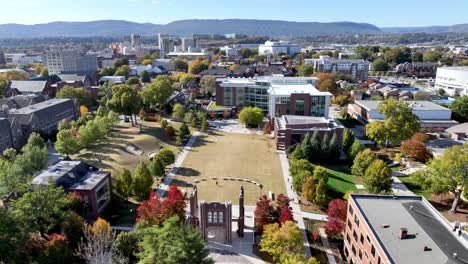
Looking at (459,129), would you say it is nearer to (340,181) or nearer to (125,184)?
(340,181)

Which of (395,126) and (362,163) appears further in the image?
(395,126)

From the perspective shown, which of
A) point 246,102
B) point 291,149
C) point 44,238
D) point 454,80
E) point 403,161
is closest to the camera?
point 44,238

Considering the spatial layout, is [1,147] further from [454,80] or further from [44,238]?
[454,80]

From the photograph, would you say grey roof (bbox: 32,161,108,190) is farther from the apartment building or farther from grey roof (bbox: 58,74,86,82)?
the apartment building

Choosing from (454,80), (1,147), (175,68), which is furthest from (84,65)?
(454,80)

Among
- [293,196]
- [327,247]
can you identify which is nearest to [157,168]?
[293,196]

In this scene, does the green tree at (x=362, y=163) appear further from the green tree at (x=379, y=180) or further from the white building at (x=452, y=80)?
the white building at (x=452, y=80)

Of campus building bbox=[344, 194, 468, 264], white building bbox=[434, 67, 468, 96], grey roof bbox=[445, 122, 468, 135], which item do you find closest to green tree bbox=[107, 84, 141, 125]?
campus building bbox=[344, 194, 468, 264]
